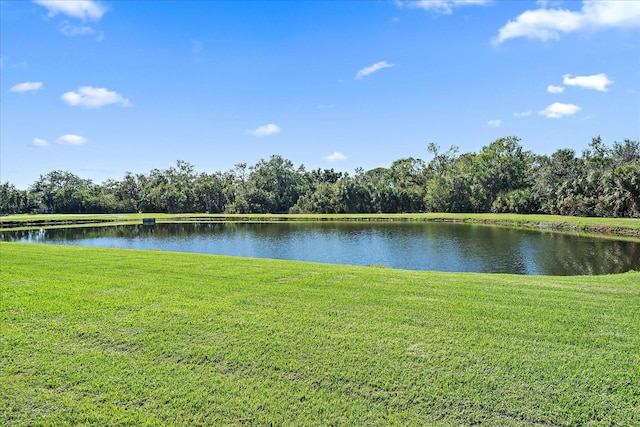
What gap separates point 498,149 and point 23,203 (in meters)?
109

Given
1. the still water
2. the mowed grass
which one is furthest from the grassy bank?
the mowed grass

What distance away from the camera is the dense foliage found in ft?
166

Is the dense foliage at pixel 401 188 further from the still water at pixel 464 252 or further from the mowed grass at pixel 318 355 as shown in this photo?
the mowed grass at pixel 318 355

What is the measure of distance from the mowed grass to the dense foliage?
→ 47.1 metres

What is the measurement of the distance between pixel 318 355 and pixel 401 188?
247 feet

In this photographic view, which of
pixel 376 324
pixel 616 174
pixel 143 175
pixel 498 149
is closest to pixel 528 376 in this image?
pixel 376 324

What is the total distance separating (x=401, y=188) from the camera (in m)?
78.1

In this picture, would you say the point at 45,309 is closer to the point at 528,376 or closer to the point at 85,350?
the point at 85,350

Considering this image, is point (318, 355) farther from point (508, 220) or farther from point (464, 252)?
point (508, 220)

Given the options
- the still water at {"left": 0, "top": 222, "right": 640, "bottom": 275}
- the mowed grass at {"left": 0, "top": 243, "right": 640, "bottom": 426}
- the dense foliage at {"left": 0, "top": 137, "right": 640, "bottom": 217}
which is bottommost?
the still water at {"left": 0, "top": 222, "right": 640, "bottom": 275}

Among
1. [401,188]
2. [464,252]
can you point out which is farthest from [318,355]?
[401,188]

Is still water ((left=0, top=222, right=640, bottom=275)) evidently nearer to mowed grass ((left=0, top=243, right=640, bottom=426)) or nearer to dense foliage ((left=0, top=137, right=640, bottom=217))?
mowed grass ((left=0, top=243, right=640, bottom=426))

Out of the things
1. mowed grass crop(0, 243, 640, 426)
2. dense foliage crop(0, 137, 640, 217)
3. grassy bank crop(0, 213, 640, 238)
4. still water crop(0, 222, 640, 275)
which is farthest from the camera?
dense foliage crop(0, 137, 640, 217)

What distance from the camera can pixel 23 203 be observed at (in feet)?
324
